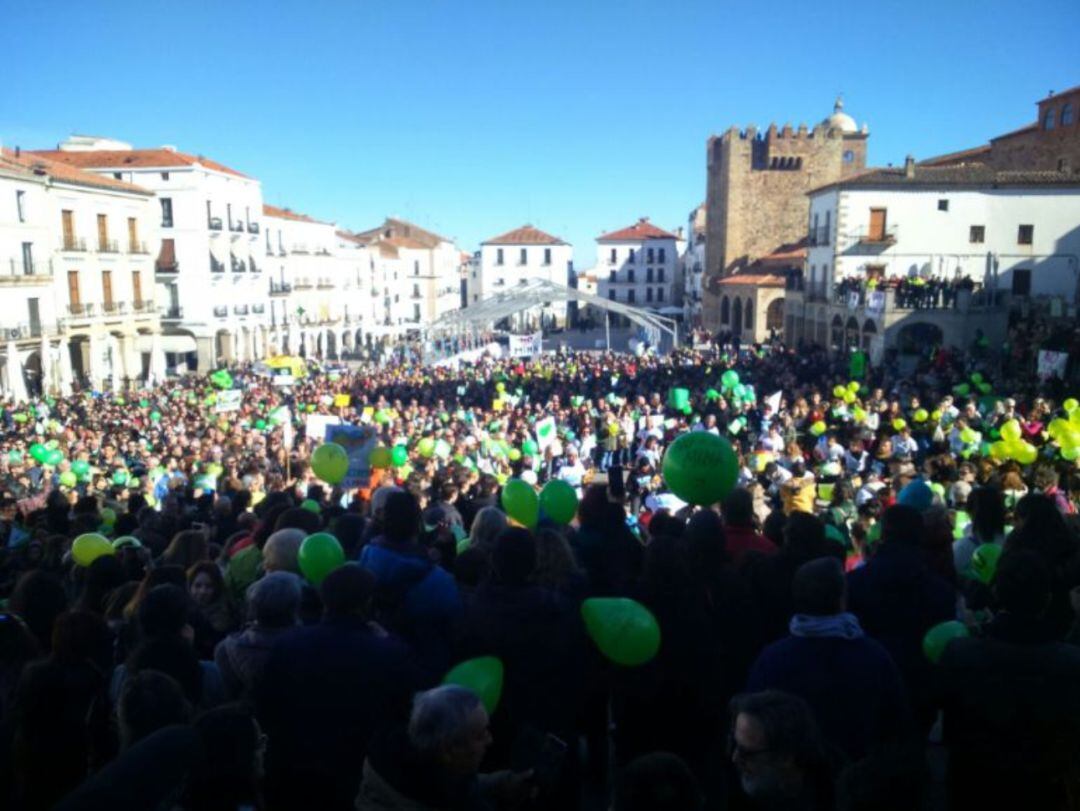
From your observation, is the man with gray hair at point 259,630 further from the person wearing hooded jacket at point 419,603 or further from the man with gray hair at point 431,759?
the man with gray hair at point 431,759

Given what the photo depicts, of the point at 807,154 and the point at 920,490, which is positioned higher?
the point at 807,154

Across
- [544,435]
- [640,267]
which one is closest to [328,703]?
[544,435]

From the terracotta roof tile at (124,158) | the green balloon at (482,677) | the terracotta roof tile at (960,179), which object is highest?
the terracotta roof tile at (124,158)

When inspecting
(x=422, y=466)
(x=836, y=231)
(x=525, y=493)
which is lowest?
(x=422, y=466)

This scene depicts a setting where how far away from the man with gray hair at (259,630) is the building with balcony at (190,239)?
127 feet

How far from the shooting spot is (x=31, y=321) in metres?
30.2

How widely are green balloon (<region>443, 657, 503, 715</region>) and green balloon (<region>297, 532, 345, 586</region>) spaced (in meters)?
1.13

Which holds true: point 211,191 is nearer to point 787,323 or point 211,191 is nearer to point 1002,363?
point 787,323

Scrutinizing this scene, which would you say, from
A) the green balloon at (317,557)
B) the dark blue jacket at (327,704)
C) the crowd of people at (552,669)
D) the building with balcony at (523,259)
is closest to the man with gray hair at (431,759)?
the crowd of people at (552,669)

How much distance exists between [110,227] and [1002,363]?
33778mm

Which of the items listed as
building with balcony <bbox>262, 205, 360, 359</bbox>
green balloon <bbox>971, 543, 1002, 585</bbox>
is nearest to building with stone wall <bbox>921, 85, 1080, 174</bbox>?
green balloon <bbox>971, 543, 1002, 585</bbox>

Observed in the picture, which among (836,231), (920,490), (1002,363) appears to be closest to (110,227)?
(836,231)

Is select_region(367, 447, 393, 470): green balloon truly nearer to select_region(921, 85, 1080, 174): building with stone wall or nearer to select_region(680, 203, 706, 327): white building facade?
select_region(921, 85, 1080, 174): building with stone wall

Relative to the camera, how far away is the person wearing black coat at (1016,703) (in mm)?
2553
